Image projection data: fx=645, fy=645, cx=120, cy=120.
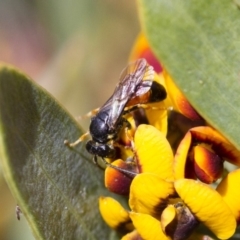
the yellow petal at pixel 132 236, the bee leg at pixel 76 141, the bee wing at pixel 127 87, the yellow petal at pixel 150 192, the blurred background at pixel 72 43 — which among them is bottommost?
the blurred background at pixel 72 43

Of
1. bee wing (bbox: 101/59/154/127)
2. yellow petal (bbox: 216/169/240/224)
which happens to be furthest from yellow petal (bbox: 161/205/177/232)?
bee wing (bbox: 101/59/154/127)

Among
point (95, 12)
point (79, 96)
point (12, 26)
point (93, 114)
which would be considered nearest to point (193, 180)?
point (93, 114)

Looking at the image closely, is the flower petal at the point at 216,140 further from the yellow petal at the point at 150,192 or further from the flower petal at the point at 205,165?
the yellow petal at the point at 150,192

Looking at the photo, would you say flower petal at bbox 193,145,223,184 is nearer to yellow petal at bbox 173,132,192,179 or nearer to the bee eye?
yellow petal at bbox 173,132,192,179

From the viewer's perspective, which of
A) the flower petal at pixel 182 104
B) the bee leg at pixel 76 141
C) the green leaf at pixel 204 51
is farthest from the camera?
the bee leg at pixel 76 141

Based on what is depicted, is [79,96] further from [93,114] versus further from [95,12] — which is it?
[93,114]

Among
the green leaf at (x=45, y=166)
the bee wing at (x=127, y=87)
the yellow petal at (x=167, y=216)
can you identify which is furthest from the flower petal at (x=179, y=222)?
the bee wing at (x=127, y=87)
